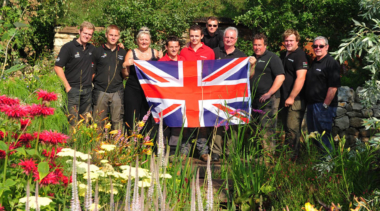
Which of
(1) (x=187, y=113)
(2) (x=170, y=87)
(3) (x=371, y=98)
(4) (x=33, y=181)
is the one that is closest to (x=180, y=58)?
(2) (x=170, y=87)

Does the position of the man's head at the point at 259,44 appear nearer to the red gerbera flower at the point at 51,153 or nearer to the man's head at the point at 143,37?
the man's head at the point at 143,37

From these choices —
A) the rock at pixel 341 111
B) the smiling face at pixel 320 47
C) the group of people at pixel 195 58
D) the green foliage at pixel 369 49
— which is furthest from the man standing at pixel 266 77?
the rock at pixel 341 111

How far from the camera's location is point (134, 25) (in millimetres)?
9352

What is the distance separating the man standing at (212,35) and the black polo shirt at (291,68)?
108 cm

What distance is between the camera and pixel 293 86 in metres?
5.88

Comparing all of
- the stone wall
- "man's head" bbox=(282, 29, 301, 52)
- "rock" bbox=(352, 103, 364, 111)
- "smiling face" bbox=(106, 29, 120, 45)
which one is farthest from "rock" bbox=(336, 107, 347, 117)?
"smiling face" bbox=(106, 29, 120, 45)

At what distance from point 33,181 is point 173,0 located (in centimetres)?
824

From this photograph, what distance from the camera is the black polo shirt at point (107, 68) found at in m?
5.77

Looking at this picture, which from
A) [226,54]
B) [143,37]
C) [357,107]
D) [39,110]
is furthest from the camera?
[357,107]

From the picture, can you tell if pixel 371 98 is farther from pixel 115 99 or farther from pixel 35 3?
pixel 35 3

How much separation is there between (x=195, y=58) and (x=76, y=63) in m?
1.64

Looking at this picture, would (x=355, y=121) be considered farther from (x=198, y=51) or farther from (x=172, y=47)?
(x=172, y=47)

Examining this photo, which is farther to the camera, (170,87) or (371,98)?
(170,87)

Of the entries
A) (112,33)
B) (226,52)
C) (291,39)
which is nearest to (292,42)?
(291,39)
